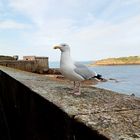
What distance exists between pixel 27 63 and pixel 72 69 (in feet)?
71.1

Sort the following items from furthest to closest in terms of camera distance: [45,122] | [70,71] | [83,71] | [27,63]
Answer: [27,63] < [83,71] < [70,71] < [45,122]

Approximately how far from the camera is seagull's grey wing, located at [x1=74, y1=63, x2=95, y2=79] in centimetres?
384

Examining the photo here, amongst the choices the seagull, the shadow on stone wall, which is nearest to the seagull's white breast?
the seagull

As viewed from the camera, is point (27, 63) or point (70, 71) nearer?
point (70, 71)

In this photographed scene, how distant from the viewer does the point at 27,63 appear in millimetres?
25266

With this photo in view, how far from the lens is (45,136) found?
3.05 metres

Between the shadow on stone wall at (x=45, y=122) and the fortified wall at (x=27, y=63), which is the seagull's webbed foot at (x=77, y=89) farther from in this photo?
the fortified wall at (x=27, y=63)

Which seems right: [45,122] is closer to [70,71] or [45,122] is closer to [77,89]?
[70,71]

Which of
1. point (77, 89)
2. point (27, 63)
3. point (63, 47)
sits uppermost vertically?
point (63, 47)

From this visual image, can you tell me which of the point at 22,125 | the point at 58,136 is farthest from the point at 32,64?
the point at 58,136

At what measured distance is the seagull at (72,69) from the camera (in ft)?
12.5

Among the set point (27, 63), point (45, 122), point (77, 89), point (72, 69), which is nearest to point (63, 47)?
point (72, 69)

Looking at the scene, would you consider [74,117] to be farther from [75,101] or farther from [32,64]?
[32,64]

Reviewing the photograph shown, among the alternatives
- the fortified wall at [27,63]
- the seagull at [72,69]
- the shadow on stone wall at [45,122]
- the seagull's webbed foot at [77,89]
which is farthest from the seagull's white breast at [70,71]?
the fortified wall at [27,63]
